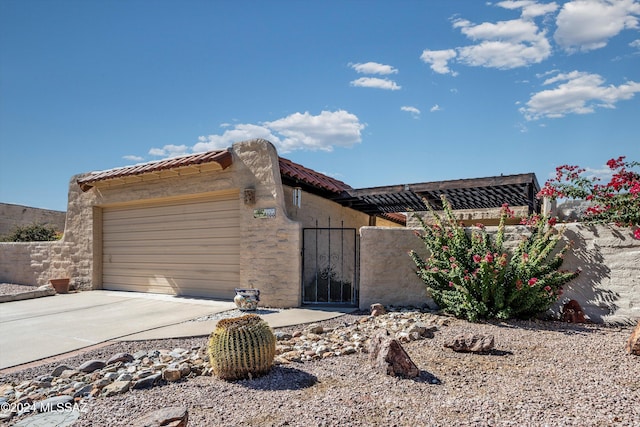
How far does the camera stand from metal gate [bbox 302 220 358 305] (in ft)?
29.0

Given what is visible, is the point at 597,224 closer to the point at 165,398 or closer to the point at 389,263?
the point at 389,263

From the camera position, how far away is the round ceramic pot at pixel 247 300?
784 centimetres

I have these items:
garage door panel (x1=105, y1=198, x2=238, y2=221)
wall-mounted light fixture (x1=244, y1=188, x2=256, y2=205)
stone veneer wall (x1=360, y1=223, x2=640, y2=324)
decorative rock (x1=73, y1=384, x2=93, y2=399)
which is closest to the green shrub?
garage door panel (x1=105, y1=198, x2=238, y2=221)

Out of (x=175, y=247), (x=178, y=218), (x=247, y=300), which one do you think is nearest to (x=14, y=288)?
(x=175, y=247)

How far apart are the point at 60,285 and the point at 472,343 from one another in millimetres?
10893

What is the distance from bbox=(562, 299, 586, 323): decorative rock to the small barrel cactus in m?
4.93

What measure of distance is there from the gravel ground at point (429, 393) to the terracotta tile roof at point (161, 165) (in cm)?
470

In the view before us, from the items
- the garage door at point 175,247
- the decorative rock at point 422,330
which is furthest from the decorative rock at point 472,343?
the garage door at point 175,247

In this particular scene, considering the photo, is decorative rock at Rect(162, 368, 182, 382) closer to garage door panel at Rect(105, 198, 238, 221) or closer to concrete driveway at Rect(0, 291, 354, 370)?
concrete driveway at Rect(0, 291, 354, 370)

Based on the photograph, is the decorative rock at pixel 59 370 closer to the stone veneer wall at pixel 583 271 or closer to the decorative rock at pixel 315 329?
the decorative rock at pixel 315 329

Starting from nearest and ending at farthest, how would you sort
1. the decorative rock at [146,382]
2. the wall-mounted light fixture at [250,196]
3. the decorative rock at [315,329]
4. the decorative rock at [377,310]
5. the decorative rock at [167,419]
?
the decorative rock at [167,419] < the decorative rock at [146,382] < the decorative rock at [315,329] < the decorative rock at [377,310] < the wall-mounted light fixture at [250,196]

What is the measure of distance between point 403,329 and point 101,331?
4661mm

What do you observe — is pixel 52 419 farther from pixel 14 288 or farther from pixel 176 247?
pixel 14 288

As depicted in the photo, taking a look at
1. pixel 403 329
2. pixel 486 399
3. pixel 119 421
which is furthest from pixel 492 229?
pixel 119 421
